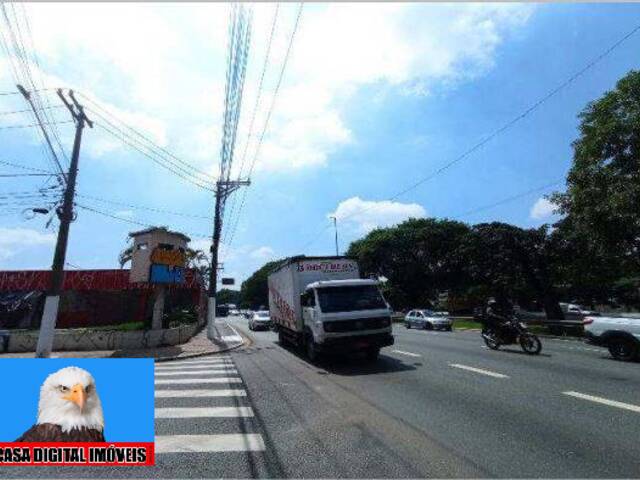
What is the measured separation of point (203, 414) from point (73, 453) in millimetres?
4026

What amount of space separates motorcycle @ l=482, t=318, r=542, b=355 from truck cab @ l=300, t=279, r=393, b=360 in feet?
15.2

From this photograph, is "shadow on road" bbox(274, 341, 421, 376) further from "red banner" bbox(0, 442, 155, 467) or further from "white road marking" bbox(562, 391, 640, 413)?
"red banner" bbox(0, 442, 155, 467)

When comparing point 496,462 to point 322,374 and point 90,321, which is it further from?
point 90,321

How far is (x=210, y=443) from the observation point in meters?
6.46

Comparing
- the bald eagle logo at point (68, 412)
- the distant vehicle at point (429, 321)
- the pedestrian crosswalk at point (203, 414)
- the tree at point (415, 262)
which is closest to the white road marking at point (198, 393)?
the pedestrian crosswalk at point (203, 414)

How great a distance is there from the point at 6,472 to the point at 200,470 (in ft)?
7.22

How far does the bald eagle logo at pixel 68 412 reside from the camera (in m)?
4.21

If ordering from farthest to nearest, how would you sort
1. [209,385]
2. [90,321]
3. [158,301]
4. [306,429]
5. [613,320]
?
[90,321]
[158,301]
[613,320]
[209,385]
[306,429]

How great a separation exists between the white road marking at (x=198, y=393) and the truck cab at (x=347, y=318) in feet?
12.7

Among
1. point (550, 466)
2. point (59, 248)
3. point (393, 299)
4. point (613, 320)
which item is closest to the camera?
point (550, 466)

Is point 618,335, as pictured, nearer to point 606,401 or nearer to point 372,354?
point 606,401

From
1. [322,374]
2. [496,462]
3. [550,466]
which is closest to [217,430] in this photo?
[496,462]

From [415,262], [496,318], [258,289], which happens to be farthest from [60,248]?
[258,289]

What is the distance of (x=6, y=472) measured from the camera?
5418 mm
